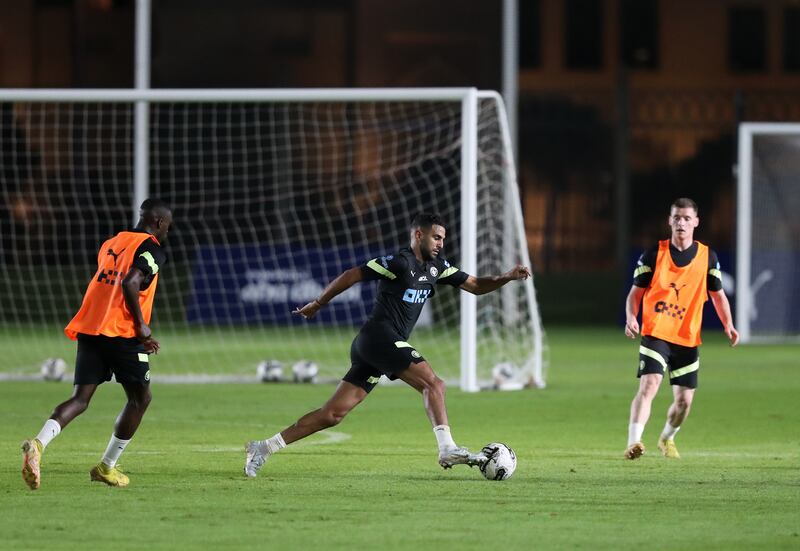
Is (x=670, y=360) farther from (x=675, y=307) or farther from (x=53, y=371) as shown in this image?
(x=53, y=371)

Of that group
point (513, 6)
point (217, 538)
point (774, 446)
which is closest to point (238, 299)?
point (513, 6)

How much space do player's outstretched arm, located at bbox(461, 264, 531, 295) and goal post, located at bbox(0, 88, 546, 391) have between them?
246 inches

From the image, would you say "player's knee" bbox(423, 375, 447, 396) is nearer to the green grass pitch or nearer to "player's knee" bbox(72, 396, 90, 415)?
the green grass pitch

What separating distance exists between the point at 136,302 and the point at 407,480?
2.00 meters

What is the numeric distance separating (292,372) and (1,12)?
21.2 meters

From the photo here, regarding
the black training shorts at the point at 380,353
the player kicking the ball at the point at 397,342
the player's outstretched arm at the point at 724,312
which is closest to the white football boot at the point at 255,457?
the player kicking the ball at the point at 397,342

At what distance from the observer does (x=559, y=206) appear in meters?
33.9

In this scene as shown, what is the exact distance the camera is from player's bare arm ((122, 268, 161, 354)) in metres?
9.28

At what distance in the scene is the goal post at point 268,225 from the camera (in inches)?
699

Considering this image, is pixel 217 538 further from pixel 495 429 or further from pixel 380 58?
pixel 380 58

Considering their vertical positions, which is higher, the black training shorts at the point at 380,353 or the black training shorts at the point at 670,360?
the black training shorts at the point at 380,353

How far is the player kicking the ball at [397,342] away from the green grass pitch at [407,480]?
315 mm

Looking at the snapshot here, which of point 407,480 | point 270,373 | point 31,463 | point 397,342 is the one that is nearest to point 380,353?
point 397,342

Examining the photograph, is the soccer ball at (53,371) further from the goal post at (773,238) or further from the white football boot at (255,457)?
the goal post at (773,238)
